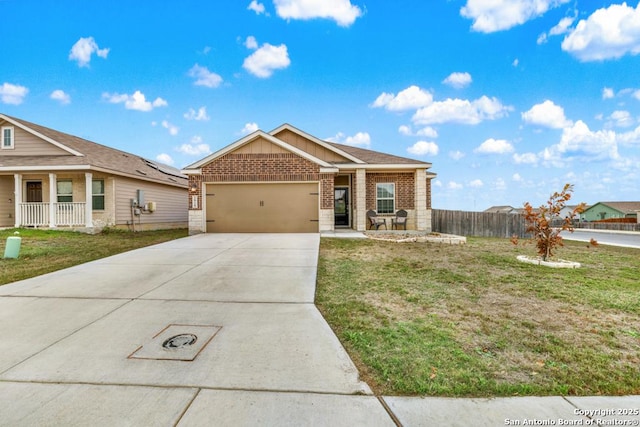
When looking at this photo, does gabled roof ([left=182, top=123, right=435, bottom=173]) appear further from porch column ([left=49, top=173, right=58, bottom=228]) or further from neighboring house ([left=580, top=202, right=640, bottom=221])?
neighboring house ([left=580, top=202, right=640, bottom=221])

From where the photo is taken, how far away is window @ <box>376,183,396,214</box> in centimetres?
1483

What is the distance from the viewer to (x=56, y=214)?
1426 cm

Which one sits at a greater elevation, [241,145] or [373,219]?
[241,145]

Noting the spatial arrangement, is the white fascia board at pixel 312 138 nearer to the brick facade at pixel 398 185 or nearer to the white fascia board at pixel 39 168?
the brick facade at pixel 398 185

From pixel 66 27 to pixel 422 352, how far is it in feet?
64.7

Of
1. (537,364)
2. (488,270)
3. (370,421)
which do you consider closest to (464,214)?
(488,270)

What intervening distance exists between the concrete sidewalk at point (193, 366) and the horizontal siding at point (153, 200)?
1163 centimetres

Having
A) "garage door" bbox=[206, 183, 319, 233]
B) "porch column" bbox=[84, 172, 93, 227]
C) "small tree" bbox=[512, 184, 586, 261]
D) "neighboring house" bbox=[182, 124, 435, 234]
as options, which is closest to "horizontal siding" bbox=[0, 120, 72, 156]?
"porch column" bbox=[84, 172, 93, 227]

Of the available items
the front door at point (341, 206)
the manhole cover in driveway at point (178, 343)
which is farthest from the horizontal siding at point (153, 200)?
the manhole cover in driveway at point (178, 343)

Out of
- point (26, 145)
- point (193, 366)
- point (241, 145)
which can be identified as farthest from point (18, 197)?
point (193, 366)

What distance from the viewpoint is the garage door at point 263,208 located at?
12781mm

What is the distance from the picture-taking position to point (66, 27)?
46.9 feet

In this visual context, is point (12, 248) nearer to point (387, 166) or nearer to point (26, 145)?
point (26, 145)

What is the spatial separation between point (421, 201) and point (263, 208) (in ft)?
23.8
